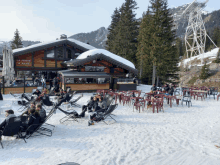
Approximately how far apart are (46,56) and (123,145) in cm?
1802

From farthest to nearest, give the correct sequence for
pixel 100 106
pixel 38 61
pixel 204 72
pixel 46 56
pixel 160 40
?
pixel 204 72, pixel 160 40, pixel 46 56, pixel 38 61, pixel 100 106

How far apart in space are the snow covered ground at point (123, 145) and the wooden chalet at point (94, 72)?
876 centimetres

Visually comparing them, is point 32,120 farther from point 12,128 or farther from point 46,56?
point 46,56

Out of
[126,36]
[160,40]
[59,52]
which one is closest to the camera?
[59,52]

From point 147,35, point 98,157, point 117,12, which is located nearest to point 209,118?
point 98,157

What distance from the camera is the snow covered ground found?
4332 mm

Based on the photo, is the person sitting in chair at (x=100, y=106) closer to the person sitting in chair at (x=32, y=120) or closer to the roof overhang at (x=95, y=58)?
the person sitting in chair at (x=32, y=120)

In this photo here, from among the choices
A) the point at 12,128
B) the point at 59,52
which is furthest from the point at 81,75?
the point at 12,128

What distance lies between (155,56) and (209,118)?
1642 cm

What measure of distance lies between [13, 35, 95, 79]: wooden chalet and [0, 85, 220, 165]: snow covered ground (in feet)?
43.0

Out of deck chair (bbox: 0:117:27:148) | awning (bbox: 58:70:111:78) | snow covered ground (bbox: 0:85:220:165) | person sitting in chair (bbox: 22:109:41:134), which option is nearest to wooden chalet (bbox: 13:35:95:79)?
awning (bbox: 58:70:111:78)

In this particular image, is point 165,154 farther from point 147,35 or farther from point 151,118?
point 147,35

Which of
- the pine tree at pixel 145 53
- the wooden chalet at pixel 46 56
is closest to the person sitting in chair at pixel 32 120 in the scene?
the wooden chalet at pixel 46 56

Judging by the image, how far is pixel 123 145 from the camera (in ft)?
17.1
